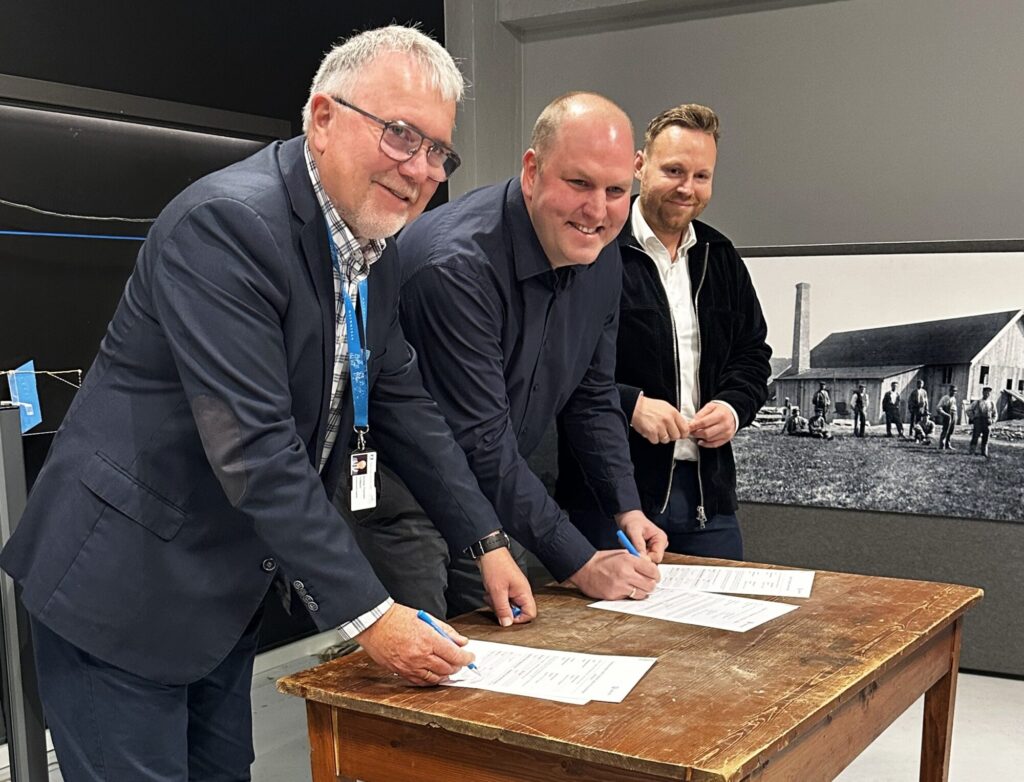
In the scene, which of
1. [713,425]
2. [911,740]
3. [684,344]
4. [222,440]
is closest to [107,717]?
[222,440]

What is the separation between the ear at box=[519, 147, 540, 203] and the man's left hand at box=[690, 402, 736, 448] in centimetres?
72

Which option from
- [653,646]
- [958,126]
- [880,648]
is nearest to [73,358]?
[653,646]

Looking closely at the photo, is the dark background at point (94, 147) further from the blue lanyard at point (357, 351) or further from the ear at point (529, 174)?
the blue lanyard at point (357, 351)

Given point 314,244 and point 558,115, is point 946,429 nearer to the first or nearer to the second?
point 558,115

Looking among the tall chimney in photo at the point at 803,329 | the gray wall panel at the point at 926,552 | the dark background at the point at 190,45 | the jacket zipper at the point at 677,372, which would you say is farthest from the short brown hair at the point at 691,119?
the gray wall panel at the point at 926,552

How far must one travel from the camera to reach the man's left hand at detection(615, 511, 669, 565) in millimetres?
2154

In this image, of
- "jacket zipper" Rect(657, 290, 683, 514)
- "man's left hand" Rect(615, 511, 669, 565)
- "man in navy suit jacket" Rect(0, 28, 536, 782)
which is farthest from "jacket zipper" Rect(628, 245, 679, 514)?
"man in navy suit jacket" Rect(0, 28, 536, 782)

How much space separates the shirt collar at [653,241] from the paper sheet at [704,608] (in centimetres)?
94

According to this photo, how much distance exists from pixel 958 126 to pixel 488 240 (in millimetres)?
2780

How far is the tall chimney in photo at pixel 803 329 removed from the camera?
397cm

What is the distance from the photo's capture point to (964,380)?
3758 millimetres

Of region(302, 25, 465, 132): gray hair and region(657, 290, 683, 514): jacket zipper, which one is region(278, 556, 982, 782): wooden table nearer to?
region(657, 290, 683, 514): jacket zipper

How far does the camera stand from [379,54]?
1.44 m

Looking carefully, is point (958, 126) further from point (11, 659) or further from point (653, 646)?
point (11, 659)
